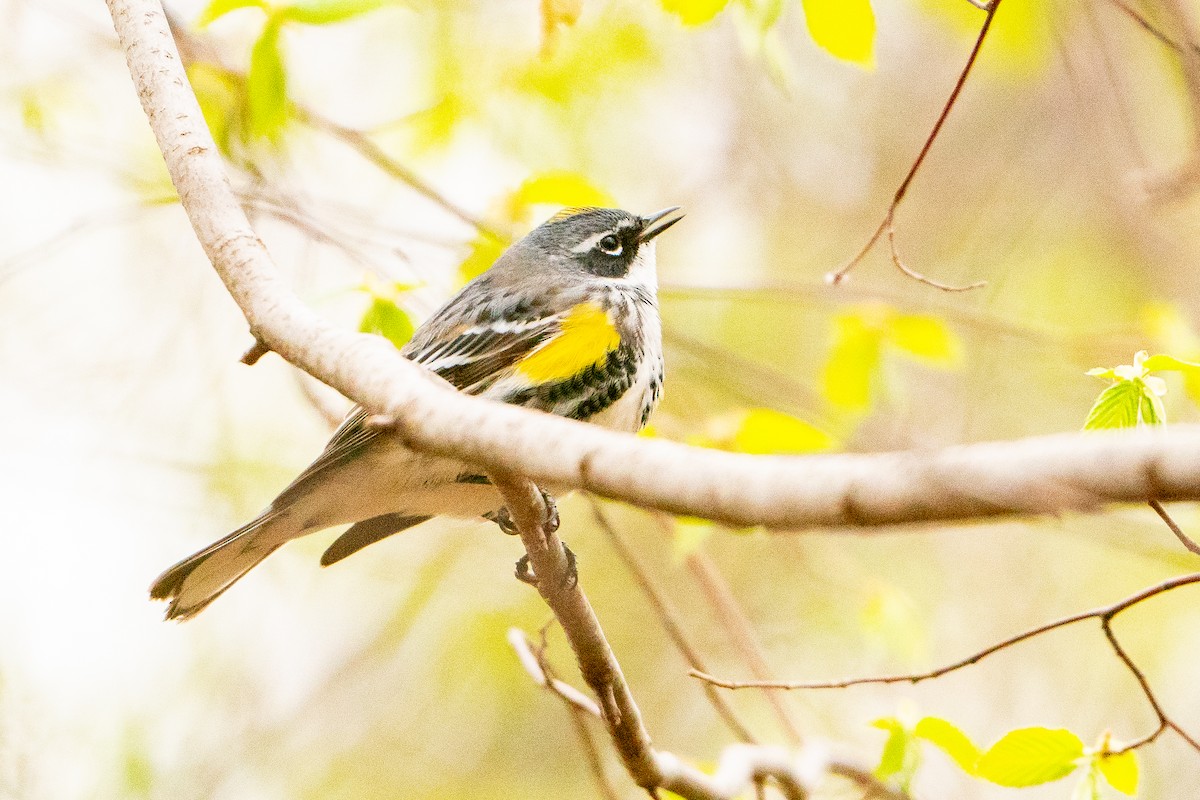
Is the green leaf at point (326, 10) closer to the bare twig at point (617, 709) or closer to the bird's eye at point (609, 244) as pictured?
the bare twig at point (617, 709)

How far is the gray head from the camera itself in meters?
4.94

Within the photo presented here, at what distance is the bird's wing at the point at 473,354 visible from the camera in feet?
12.5

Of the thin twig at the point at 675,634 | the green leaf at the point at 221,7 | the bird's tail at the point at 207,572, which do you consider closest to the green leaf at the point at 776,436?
the thin twig at the point at 675,634

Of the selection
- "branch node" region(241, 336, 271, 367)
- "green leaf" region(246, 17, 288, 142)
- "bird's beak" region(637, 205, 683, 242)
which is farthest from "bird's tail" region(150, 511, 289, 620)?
"bird's beak" region(637, 205, 683, 242)

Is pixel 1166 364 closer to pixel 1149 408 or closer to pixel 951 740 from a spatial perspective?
pixel 1149 408

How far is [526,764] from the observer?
26.8ft

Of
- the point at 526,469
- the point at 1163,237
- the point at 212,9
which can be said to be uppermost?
the point at 212,9

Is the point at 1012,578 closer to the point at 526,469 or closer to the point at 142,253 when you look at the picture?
the point at 142,253

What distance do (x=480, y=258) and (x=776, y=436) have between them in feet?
3.86

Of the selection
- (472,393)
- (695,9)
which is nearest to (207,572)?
(472,393)

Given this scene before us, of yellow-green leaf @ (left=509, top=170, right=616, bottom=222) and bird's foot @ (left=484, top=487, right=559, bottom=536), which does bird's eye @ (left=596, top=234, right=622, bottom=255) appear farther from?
bird's foot @ (left=484, top=487, right=559, bottom=536)

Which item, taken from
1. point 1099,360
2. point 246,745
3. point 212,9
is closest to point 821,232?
point 1099,360

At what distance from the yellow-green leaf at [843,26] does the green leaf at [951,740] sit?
157 cm

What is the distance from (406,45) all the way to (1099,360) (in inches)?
147
